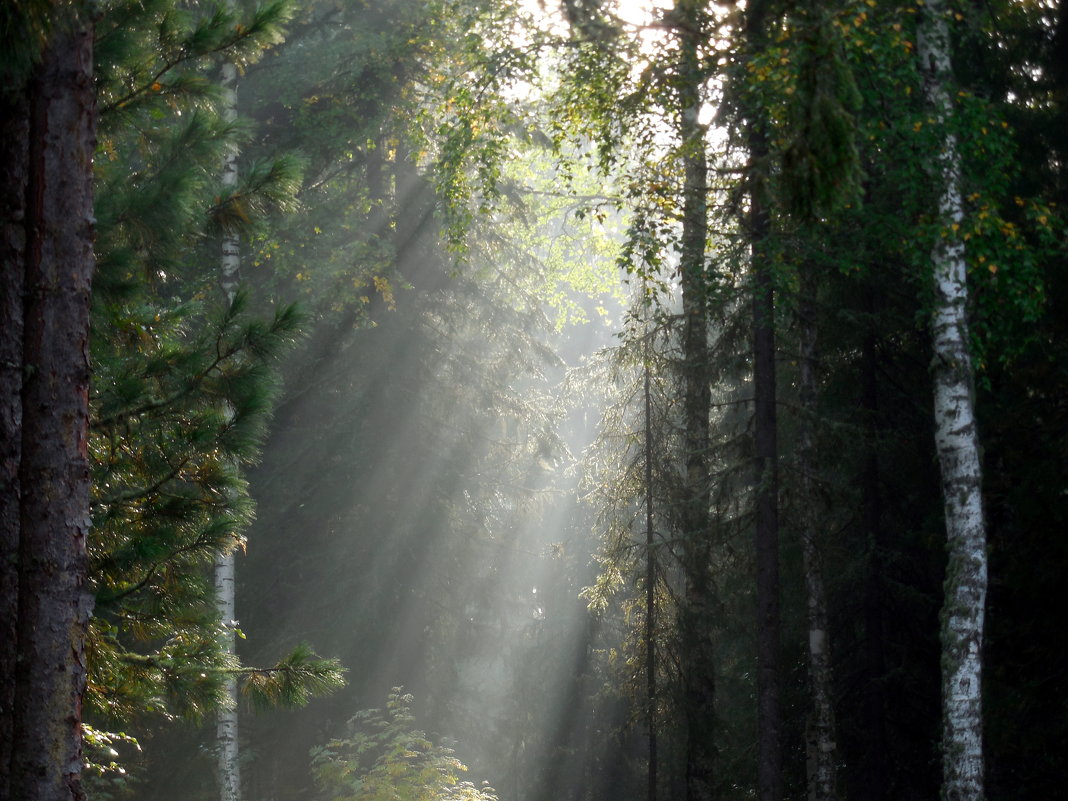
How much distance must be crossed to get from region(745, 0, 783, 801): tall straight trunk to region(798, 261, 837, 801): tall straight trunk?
0.83 metres

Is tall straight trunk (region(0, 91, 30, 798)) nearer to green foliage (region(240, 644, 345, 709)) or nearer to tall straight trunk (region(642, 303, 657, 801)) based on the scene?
green foliage (region(240, 644, 345, 709))

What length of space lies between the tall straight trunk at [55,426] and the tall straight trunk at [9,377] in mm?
35

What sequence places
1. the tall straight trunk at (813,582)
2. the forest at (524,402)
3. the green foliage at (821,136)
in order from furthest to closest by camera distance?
the tall straight trunk at (813,582), the forest at (524,402), the green foliage at (821,136)

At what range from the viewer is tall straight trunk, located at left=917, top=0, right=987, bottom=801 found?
8.36 m

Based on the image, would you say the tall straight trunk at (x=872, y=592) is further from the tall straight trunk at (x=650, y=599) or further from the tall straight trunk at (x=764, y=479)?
the tall straight trunk at (x=650, y=599)

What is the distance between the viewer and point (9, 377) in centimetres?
460

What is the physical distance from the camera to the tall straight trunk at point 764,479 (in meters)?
9.66

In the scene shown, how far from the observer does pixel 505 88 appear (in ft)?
36.9

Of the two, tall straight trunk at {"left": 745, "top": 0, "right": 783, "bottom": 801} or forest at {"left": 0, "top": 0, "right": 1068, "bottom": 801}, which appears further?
tall straight trunk at {"left": 745, "top": 0, "right": 783, "bottom": 801}

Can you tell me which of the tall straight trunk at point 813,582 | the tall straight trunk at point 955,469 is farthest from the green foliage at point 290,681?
the tall straight trunk at point 813,582

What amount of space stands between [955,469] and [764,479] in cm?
195

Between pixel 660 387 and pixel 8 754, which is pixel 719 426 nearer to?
pixel 660 387

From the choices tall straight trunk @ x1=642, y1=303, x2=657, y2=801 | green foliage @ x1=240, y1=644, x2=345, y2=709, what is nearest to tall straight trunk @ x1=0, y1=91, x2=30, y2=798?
green foliage @ x1=240, y1=644, x2=345, y2=709

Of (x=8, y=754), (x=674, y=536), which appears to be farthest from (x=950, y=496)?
(x=8, y=754)
